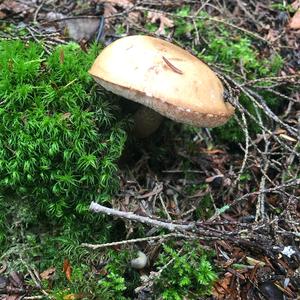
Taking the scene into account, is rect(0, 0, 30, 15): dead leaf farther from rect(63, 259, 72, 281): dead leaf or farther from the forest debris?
rect(63, 259, 72, 281): dead leaf

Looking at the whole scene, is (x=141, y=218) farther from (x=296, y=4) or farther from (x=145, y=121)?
(x=296, y=4)

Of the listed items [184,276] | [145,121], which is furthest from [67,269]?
[145,121]

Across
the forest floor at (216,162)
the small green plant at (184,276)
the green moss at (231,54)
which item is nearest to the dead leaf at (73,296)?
the forest floor at (216,162)

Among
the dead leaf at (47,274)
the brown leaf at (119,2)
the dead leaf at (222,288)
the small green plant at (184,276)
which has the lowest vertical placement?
the dead leaf at (47,274)

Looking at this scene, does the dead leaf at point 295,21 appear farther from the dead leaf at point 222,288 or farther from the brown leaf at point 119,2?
the dead leaf at point 222,288

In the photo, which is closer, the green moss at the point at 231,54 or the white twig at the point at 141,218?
the white twig at the point at 141,218

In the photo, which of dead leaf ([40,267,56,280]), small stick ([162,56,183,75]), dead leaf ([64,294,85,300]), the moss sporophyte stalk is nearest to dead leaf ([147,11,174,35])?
the moss sporophyte stalk
